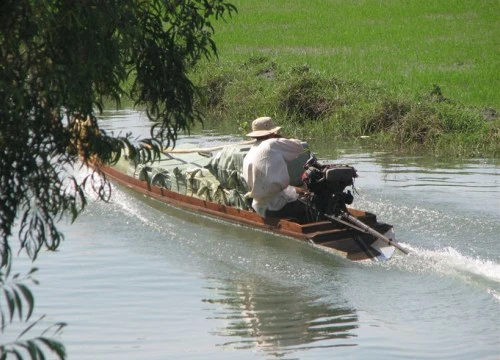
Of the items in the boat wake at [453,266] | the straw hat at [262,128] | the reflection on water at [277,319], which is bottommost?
the reflection on water at [277,319]

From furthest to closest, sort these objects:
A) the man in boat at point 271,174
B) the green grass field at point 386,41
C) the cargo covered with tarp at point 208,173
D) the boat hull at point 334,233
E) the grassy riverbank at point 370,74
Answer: the green grass field at point 386,41 → the grassy riverbank at point 370,74 → the cargo covered with tarp at point 208,173 → the man in boat at point 271,174 → the boat hull at point 334,233

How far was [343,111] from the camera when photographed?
1873 centimetres

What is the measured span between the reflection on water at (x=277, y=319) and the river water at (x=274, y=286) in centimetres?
1

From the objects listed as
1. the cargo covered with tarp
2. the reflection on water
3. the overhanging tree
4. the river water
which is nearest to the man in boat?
the river water

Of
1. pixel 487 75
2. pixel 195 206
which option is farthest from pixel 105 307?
pixel 487 75

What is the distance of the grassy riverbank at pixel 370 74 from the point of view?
17406 millimetres

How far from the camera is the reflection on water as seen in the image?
8.71m

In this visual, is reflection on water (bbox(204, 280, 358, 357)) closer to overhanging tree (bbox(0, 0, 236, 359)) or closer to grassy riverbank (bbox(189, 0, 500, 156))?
overhanging tree (bbox(0, 0, 236, 359))

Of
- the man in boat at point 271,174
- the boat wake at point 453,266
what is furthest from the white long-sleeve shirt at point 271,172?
the boat wake at point 453,266

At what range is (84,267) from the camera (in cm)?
1134

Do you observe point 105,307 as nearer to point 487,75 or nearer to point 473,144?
point 473,144

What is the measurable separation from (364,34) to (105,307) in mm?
18824

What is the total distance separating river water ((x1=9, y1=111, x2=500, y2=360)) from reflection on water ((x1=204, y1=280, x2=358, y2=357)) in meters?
0.01

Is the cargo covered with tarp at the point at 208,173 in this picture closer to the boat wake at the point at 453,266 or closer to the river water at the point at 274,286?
the river water at the point at 274,286
